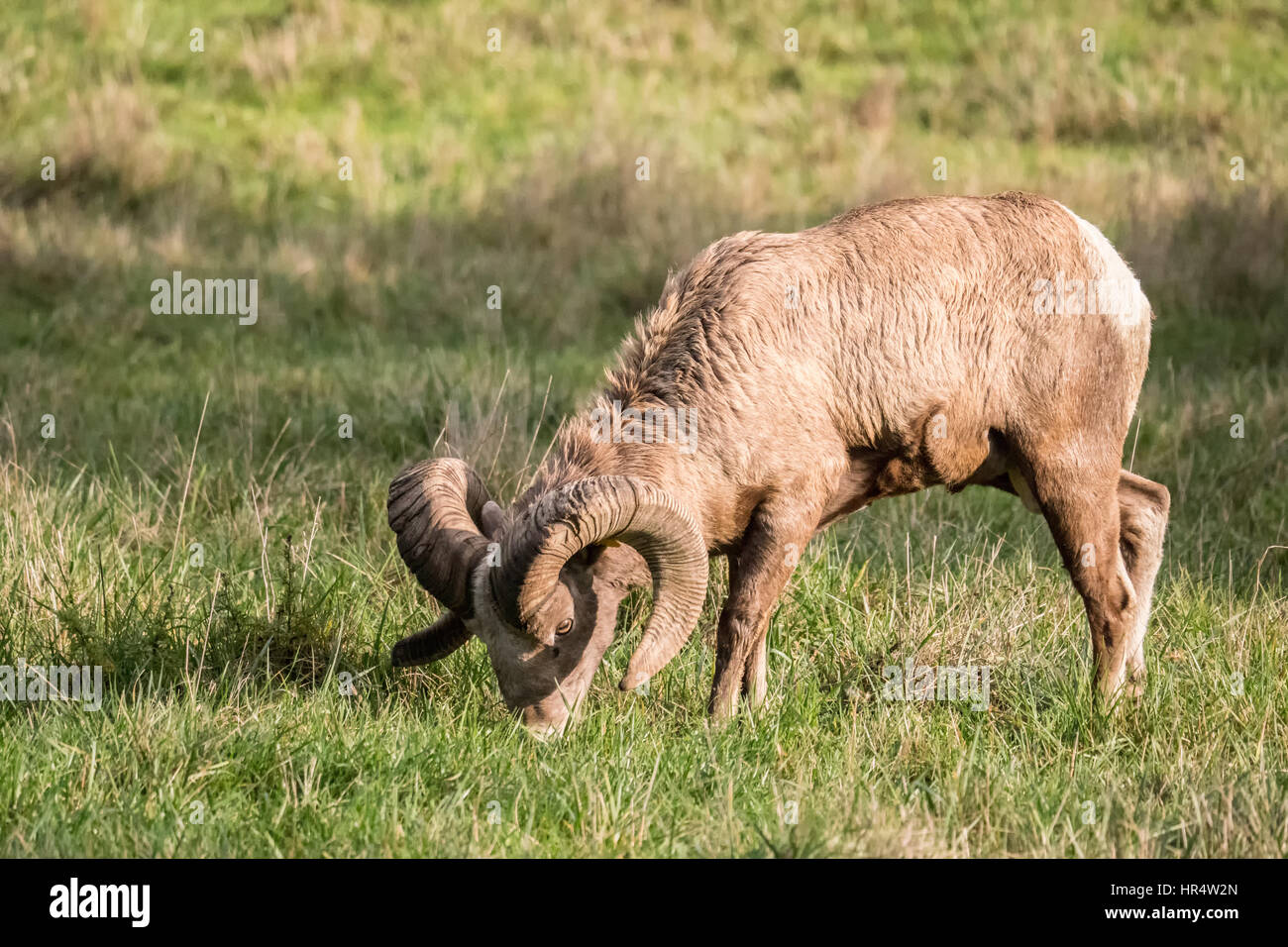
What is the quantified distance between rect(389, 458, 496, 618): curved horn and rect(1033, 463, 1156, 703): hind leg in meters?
2.52

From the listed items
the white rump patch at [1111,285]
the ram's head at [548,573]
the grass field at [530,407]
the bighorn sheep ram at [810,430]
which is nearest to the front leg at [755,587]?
the bighorn sheep ram at [810,430]

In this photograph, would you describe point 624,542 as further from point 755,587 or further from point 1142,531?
point 1142,531

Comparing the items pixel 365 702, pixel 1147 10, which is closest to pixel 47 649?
pixel 365 702

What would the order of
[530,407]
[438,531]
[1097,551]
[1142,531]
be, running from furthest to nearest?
[530,407] → [1142,531] → [1097,551] → [438,531]

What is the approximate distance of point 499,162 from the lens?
1689cm

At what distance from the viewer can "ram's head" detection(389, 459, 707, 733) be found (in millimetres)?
5785

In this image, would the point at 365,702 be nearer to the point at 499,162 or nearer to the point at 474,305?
the point at 474,305

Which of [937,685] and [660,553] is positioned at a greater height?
[660,553]

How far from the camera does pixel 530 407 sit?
35.5 feet

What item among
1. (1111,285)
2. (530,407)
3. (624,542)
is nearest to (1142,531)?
(1111,285)

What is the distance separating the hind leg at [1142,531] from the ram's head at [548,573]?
240cm

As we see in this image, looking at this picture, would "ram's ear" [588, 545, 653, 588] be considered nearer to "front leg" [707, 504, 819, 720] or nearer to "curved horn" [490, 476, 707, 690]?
"curved horn" [490, 476, 707, 690]

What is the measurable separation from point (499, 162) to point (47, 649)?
10997 millimetres

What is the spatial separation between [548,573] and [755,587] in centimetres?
107
